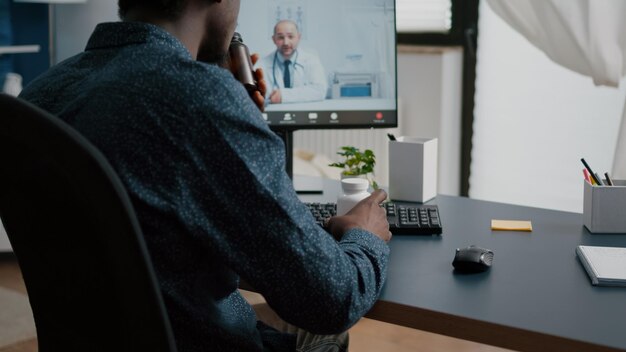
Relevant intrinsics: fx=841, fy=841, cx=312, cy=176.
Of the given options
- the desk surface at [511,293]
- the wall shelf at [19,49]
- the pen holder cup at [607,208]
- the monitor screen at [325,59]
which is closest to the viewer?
the desk surface at [511,293]

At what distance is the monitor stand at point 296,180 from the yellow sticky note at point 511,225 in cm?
45

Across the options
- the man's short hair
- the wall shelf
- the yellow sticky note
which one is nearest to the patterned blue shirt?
the man's short hair

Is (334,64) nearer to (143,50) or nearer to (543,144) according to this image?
(143,50)

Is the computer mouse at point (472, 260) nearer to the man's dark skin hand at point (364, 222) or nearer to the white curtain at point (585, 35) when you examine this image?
the man's dark skin hand at point (364, 222)

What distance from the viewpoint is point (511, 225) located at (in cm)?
161

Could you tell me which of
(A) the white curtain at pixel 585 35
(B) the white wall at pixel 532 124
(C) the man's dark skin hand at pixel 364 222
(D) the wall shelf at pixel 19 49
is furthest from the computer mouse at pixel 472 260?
(D) the wall shelf at pixel 19 49

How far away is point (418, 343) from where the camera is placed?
2826 millimetres

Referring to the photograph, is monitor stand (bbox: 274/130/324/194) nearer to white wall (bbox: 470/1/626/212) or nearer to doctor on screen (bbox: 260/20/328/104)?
doctor on screen (bbox: 260/20/328/104)

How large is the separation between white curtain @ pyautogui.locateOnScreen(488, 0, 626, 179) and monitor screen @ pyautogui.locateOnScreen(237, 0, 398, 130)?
1.07m

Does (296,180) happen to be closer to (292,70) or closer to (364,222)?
(292,70)

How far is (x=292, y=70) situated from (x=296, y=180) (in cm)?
28

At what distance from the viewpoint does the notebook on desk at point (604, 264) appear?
1255mm

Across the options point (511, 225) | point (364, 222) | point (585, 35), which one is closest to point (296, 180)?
point (511, 225)

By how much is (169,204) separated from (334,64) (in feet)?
3.27
